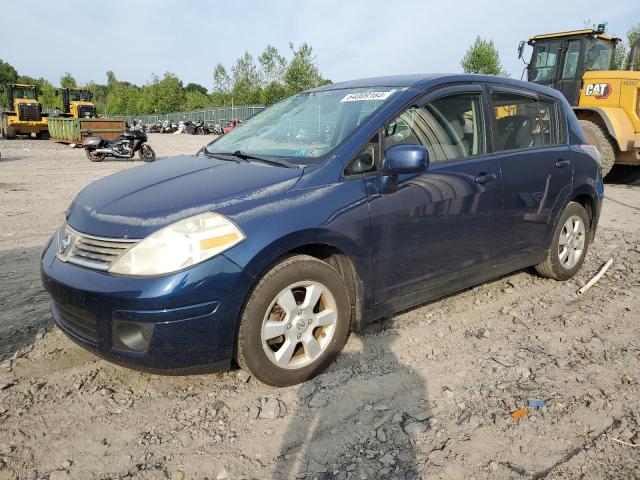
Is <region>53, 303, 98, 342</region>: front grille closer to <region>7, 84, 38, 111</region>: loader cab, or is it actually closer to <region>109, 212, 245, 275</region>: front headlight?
<region>109, 212, 245, 275</region>: front headlight

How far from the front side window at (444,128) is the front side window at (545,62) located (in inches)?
323

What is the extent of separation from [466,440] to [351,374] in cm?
79

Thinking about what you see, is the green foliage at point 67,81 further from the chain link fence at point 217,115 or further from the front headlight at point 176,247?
the front headlight at point 176,247

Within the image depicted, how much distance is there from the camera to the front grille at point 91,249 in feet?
8.41

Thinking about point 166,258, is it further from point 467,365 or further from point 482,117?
point 482,117

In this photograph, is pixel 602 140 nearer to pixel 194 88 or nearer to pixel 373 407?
pixel 373 407

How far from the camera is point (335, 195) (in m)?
2.94

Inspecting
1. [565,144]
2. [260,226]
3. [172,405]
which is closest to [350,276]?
[260,226]

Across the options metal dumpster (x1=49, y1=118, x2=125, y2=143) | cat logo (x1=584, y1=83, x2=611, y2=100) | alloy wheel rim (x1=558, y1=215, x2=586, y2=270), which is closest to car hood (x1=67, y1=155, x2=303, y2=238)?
alloy wheel rim (x1=558, y1=215, x2=586, y2=270)

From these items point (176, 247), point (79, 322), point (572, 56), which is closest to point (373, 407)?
point (176, 247)

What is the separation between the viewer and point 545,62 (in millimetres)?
10828

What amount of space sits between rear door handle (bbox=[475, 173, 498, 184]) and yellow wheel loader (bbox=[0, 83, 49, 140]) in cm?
3121

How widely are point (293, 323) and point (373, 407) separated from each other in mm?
612

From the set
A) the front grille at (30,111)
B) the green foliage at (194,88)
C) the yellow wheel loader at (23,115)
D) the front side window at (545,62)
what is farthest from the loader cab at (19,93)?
the green foliage at (194,88)
